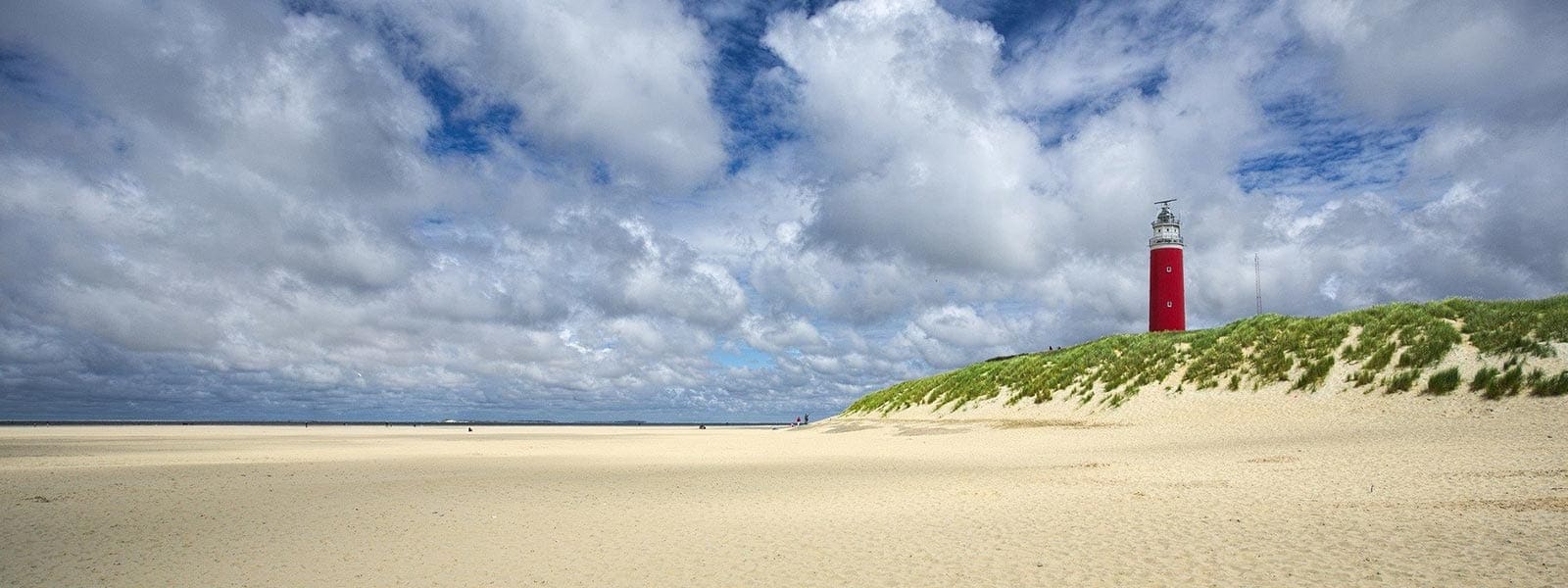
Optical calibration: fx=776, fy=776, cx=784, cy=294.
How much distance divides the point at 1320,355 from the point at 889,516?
2341cm

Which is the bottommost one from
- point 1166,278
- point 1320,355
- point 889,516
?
point 889,516

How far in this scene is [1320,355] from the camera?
27891 mm

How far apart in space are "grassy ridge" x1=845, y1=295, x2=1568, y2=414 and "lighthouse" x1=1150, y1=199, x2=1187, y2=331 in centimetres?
682

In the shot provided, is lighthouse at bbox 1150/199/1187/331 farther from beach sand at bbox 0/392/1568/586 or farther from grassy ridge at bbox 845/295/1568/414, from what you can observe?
beach sand at bbox 0/392/1568/586

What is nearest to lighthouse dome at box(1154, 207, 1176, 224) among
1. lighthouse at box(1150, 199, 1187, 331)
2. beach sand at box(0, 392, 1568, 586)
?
lighthouse at box(1150, 199, 1187, 331)

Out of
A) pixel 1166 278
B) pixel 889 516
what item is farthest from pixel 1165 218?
pixel 889 516

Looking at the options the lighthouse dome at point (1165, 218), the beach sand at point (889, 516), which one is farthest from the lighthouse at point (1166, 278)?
the beach sand at point (889, 516)

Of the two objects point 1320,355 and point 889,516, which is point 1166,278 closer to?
point 1320,355

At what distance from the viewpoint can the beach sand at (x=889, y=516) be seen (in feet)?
28.7

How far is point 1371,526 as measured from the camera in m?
9.80

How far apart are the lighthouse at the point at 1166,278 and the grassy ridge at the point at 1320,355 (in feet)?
22.4

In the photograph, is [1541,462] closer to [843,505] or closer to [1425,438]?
[1425,438]

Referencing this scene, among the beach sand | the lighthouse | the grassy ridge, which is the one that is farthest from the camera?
the lighthouse

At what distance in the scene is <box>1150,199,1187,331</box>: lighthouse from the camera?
156ft
